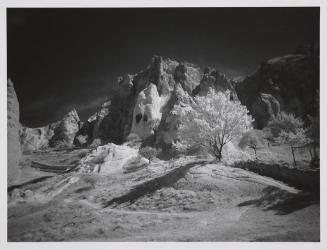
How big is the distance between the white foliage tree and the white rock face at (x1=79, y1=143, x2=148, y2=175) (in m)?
2.86

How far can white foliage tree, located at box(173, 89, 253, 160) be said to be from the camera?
1145 centimetres

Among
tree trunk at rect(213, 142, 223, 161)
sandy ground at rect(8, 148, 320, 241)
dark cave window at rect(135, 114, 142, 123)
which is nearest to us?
sandy ground at rect(8, 148, 320, 241)

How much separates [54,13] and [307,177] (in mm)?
10409

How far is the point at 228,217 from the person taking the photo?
850 centimetres

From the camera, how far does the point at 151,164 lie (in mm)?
13047

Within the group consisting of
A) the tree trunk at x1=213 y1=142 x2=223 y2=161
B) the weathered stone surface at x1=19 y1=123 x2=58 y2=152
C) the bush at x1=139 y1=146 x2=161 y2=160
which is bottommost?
the bush at x1=139 y1=146 x2=161 y2=160

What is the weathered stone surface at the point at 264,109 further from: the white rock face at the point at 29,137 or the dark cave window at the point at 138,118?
the white rock face at the point at 29,137

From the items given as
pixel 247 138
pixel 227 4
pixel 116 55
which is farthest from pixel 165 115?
pixel 227 4

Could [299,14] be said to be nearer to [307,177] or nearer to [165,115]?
[307,177]

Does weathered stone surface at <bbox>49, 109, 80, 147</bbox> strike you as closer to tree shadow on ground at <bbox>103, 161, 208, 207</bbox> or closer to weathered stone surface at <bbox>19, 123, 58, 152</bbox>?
weathered stone surface at <bbox>19, 123, 58, 152</bbox>

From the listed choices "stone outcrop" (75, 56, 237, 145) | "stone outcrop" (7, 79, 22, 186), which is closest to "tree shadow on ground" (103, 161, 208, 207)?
"stone outcrop" (7, 79, 22, 186)

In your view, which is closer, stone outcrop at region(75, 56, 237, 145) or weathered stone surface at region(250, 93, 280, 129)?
weathered stone surface at region(250, 93, 280, 129)

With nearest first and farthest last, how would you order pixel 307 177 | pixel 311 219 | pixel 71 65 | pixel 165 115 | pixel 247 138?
pixel 311 219, pixel 307 177, pixel 71 65, pixel 247 138, pixel 165 115

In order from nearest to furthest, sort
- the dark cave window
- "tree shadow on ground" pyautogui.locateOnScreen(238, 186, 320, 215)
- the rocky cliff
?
"tree shadow on ground" pyautogui.locateOnScreen(238, 186, 320, 215)
the rocky cliff
the dark cave window
